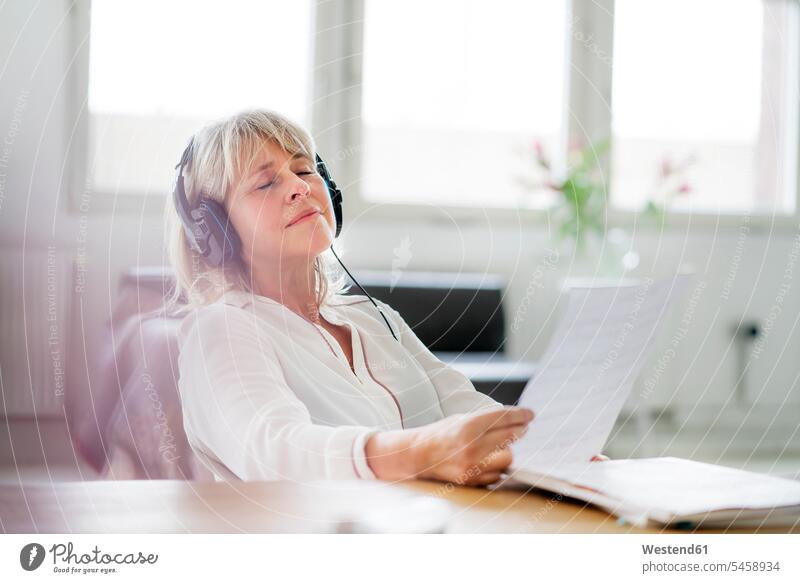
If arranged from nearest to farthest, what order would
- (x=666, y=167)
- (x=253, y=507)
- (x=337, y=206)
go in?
1. (x=253, y=507)
2. (x=337, y=206)
3. (x=666, y=167)

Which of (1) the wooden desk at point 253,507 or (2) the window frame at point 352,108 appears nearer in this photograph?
(1) the wooden desk at point 253,507

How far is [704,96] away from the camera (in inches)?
33.7

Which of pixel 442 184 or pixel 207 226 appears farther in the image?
pixel 442 184

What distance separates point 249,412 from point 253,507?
2.8 inches

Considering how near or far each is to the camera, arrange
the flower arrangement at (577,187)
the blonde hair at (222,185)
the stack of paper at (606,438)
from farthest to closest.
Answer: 1. the flower arrangement at (577,187)
2. the blonde hair at (222,185)
3. the stack of paper at (606,438)

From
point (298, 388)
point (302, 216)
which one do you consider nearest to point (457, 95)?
point (302, 216)

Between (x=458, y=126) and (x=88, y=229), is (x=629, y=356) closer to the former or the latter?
(x=458, y=126)

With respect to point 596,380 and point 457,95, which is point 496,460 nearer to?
point 596,380

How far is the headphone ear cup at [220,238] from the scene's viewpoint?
2.08ft

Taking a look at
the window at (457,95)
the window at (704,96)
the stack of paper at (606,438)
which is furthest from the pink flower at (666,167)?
the stack of paper at (606,438)

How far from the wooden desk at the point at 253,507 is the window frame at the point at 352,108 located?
9.0 inches

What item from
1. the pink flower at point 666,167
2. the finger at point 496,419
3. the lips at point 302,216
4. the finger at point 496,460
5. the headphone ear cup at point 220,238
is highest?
the pink flower at point 666,167

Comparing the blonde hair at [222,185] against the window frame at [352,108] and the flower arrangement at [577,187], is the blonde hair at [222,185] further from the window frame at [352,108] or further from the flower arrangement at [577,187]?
the flower arrangement at [577,187]

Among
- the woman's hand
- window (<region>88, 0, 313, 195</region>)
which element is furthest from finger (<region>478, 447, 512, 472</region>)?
window (<region>88, 0, 313, 195</region>)
